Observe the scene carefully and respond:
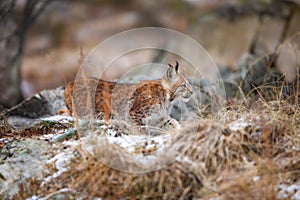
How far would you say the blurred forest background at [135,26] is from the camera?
11.6 m

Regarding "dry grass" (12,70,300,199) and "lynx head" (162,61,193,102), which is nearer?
"dry grass" (12,70,300,199)

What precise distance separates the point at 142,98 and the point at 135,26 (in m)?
10.8

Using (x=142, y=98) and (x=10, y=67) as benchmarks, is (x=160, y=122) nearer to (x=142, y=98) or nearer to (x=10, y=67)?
(x=142, y=98)

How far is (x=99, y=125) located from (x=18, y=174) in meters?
0.77

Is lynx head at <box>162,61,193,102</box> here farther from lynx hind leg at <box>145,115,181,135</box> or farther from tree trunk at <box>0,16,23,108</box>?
tree trunk at <box>0,16,23,108</box>

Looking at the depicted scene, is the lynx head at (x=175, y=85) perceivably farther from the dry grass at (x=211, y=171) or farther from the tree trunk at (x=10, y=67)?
the tree trunk at (x=10, y=67)

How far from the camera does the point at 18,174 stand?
A: 15.3 ft

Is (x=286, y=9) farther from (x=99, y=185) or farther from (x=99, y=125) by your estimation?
(x=99, y=185)

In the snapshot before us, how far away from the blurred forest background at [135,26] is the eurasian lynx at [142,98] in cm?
470

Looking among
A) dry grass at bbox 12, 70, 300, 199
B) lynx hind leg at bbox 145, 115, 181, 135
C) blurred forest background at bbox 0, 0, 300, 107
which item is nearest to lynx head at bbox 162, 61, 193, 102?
lynx hind leg at bbox 145, 115, 181, 135

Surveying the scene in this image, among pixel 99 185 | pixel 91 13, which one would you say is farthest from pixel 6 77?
pixel 91 13

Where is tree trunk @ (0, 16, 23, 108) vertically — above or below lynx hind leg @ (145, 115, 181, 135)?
above

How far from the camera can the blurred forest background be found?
11.6 m

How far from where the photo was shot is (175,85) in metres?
5.76
